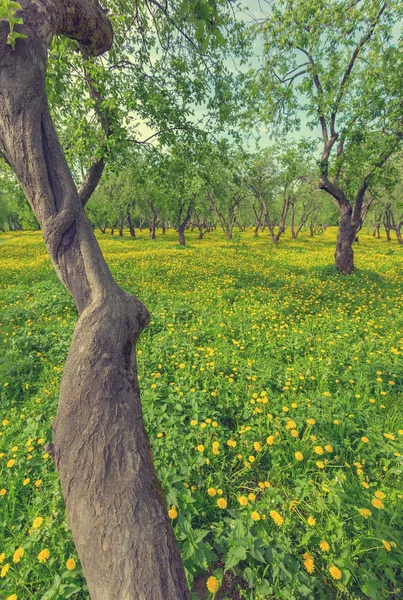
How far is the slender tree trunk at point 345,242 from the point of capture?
1179 centimetres

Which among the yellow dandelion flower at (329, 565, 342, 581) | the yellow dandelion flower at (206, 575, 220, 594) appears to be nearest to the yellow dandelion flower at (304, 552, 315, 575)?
the yellow dandelion flower at (329, 565, 342, 581)

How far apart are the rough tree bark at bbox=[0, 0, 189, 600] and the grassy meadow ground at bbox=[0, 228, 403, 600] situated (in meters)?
1.51

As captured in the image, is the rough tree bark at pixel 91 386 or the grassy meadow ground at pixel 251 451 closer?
the rough tree bark at pixel 91 386

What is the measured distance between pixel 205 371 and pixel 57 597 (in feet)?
9.99

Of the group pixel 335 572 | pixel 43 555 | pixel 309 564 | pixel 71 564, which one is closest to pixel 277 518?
pixel 309 564

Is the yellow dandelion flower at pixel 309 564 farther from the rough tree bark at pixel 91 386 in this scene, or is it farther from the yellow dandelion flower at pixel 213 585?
the rough tree bark at pixel 91 386

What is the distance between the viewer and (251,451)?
10.2 ft

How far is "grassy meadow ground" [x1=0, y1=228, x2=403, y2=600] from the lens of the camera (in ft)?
6.75

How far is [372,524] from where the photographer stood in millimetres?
2342

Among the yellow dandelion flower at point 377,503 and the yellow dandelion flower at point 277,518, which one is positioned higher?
the yellow dandelion flower at point 377,503

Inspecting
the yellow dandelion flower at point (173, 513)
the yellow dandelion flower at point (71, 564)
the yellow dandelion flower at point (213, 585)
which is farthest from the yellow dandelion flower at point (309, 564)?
the yellow dandelion flower at point (71, 564)

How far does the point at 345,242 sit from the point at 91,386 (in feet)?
44.2

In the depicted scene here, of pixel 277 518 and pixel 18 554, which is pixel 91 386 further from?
pixel 277 518

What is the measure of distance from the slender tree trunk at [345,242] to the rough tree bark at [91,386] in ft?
40.7
